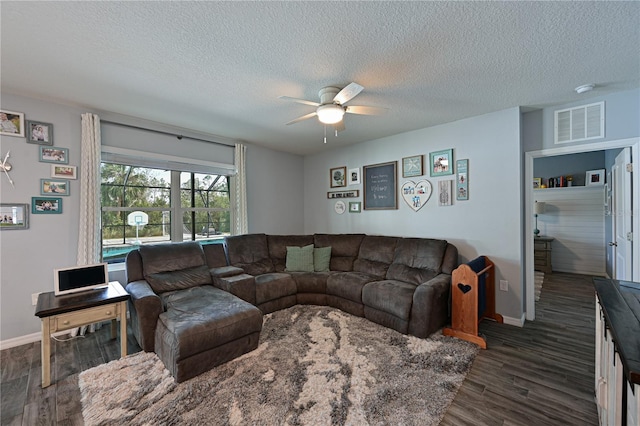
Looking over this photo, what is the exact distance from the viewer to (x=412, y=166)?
12.8ft

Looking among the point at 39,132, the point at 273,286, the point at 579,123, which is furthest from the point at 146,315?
the point at 579,123

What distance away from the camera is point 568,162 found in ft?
17.8

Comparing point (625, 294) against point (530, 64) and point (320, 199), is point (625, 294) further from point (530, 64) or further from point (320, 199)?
point (320, 199)

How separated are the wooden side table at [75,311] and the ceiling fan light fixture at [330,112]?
248 centimetres

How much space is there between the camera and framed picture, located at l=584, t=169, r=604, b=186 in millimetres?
4921

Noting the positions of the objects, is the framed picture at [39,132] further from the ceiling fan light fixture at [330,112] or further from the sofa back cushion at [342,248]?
the sofa back cushion at [342,248]

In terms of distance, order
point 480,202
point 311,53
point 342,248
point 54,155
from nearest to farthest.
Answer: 1. point 311,53
2. point 54,155
3. point 480,202
4. point 342,248

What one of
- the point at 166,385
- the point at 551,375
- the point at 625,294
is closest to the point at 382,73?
the point at 625,294

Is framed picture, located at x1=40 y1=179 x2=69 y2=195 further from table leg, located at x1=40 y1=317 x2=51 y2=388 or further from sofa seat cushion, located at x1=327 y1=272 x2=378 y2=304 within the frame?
sofa seat cushion, located at x1=327 y1=272 x2=378 y2=304

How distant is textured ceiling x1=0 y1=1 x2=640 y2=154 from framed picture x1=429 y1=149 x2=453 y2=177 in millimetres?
659

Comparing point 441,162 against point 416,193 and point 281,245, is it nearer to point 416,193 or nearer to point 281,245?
point 416,193

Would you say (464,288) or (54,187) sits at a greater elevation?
(54,187)

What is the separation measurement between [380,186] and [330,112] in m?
2.12

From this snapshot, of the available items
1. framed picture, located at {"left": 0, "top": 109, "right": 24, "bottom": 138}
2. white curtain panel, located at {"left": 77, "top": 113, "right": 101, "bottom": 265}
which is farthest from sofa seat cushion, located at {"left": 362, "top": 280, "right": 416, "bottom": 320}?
framed picture, located at {"left": 0, "top": 109, "right": 24, "bottom": 138}
